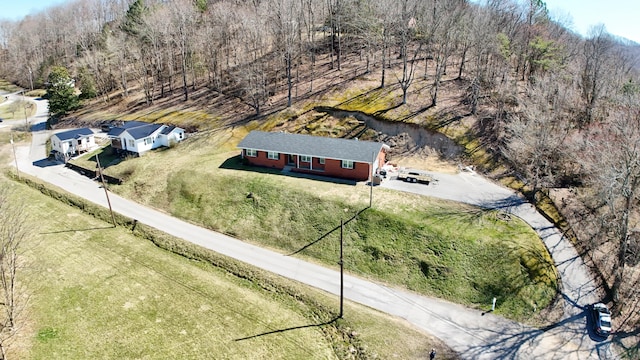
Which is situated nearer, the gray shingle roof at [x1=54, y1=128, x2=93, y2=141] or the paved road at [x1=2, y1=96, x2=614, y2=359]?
the paved road at [x1=2, y1=96, x2=614, y2=359]

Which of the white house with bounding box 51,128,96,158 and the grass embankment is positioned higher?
the white house with bounding box 51,128,96,158

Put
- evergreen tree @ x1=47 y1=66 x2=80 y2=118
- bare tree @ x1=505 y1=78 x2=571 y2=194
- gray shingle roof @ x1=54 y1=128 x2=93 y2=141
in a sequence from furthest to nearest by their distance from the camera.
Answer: evergreen tree @ x1=47 y1=66 x2=80 y2=118 → gray shingle roof @ x1=54 y1=128 x2=93 y2=141 → bare tree @ x1=505 y1=78 x2=571 y2=194

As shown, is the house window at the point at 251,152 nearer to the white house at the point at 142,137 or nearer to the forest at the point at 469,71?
the white house at the point at 142,137

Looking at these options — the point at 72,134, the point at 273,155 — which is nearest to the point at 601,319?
the point at 273,155

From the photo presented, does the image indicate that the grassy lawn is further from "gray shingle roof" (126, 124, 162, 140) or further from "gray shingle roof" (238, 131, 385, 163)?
"gray shingle roof" (126, 124, 162, 140)

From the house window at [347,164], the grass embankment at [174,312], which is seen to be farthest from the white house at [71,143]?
the house window at [347,164]

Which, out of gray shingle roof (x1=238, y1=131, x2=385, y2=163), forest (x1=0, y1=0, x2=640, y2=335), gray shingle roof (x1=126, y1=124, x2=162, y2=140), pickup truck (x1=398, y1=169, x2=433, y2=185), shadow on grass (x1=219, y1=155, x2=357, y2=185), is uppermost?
forest (x1=0, y1=0, x2=640, y2=335)

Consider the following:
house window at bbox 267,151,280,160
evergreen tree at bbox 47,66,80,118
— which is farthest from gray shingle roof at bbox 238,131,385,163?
evergreen tree at bbox 47,66,80,118

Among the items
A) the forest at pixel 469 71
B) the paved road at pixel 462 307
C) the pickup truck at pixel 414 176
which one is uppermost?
the forest at pixel 469 71
